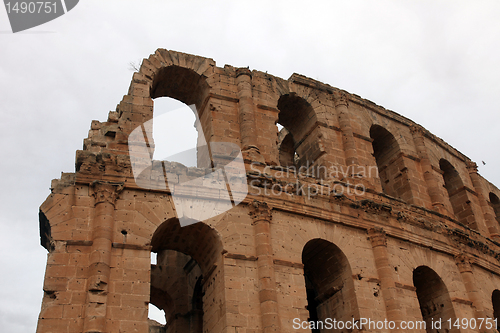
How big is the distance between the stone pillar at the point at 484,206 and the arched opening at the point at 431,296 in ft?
18.8

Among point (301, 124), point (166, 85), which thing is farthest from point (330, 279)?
point (166, 85)

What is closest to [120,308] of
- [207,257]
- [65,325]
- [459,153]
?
[65,325]

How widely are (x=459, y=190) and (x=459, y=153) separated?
2074mm

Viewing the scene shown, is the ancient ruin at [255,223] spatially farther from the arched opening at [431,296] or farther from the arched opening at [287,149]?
the arched opening at [287,149]

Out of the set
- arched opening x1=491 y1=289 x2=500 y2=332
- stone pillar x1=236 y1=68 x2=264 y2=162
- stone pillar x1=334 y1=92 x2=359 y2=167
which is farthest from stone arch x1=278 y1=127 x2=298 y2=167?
arched opening x1=491 y1=289 x2=500 y2=332

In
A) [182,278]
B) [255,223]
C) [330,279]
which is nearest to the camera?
[255,223]

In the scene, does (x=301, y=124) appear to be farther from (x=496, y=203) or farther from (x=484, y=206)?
(x=496, y=203)

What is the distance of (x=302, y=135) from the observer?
16.8 meters

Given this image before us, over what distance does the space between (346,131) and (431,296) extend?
573 centimetres

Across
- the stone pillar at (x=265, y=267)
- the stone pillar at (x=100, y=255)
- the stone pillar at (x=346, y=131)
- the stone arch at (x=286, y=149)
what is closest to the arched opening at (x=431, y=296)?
the stone pillar at (x=346, y=131)

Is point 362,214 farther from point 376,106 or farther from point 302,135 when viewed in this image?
point 376,106

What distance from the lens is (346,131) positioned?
16.4 m

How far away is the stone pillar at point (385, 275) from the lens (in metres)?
12.7

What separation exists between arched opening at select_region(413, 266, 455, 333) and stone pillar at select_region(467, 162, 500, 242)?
573 cm
